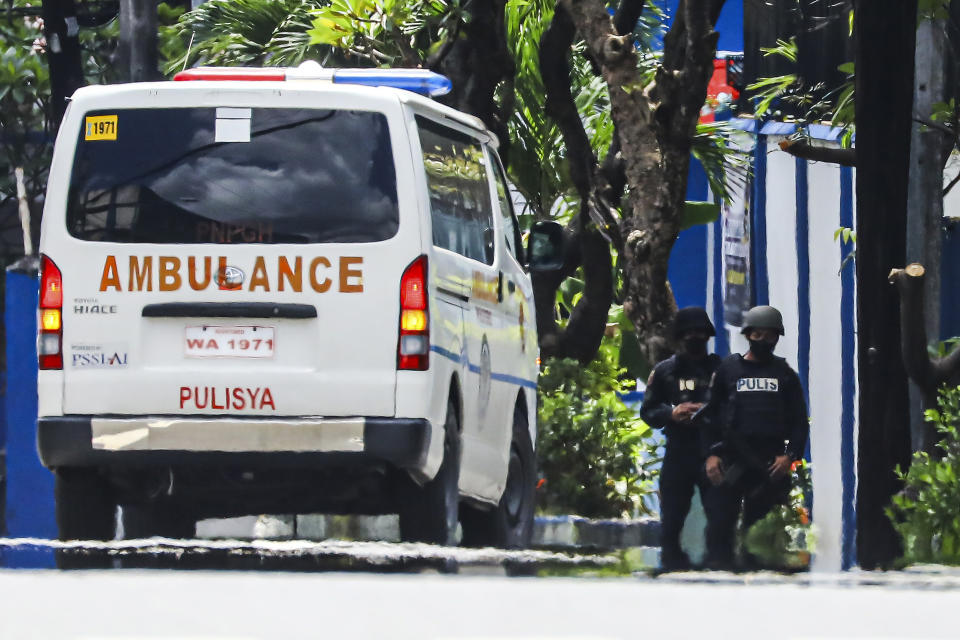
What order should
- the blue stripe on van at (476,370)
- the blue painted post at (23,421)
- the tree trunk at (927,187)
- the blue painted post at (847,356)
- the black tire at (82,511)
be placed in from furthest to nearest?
the blue painted post at (847,356) → the blue painted post at (23,421) → the tree trunk at (927,187) → the black tire at (82,511) → the blue stripe on van at (476,370)

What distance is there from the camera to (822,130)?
19.9 metres

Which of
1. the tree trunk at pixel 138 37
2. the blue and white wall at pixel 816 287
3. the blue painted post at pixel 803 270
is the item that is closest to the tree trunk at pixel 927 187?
the blue and white wall at pixel 816 287

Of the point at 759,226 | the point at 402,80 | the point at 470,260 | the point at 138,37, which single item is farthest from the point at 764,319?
the point at 759,226

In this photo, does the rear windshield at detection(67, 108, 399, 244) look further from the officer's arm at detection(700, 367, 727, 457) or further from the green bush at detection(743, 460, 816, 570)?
the green bush at detection(743, 460, 816, 570)

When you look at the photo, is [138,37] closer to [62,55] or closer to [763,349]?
[62,55]

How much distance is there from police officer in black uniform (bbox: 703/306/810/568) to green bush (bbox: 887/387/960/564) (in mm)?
971

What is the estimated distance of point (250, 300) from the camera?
28.9 ft

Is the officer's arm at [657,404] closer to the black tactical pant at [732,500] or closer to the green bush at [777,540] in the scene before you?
the black tactical pant at [732,500]

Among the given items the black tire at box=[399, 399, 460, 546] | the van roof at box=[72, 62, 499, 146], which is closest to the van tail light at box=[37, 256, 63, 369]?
the van roof at box=[72, 62, 499, 146]

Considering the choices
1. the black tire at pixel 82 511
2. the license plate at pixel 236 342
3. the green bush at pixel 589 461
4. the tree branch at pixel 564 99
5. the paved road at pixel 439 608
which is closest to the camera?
the paved road at pixel 439 608

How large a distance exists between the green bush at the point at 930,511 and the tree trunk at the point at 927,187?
1.65 m

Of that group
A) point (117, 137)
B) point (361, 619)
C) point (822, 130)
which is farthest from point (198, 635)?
point (822, 130)

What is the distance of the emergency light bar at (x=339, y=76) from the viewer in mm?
9453

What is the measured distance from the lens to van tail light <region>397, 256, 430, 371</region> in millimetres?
8766
